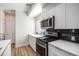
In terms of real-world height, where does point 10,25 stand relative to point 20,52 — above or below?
above

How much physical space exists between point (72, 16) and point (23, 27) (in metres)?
0.61

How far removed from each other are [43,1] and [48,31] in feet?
1.46

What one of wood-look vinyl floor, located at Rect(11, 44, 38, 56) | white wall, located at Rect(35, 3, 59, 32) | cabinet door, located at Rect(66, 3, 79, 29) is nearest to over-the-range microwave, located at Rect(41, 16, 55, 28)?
white wall, located at Rect(35, 3, 59, 32)

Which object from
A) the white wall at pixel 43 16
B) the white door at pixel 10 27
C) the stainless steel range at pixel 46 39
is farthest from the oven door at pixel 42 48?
the white door at pixel 10 27

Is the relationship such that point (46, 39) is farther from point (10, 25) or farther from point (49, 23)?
point (10, 25)

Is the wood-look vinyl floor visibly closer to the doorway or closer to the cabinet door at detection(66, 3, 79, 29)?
the doorway

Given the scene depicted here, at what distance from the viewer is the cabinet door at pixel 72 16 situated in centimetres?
109

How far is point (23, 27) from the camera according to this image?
1085 millimetres

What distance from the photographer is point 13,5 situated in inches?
37.8

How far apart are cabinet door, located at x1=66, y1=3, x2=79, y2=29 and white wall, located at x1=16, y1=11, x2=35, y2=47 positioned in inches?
17.6

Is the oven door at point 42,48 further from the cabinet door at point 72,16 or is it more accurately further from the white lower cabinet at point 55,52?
the cabinet door at point 72,16

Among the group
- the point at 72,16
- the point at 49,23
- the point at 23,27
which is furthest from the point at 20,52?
the point at 72,16

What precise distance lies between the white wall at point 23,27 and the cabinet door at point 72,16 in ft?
1.47

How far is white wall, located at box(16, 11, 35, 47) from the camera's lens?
1.07 meters
